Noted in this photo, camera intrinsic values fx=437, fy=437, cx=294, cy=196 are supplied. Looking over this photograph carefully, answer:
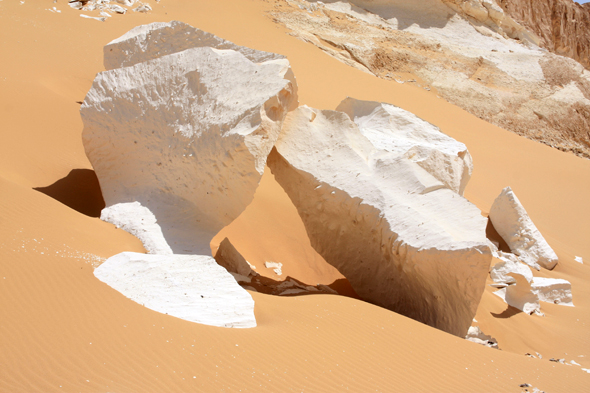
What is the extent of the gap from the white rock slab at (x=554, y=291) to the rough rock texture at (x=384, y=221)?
96.0 inches

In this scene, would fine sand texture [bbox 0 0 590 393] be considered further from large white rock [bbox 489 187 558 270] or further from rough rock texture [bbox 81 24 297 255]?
rough rock texture [bbox 81 24 297 255]

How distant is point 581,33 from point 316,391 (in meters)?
32.6

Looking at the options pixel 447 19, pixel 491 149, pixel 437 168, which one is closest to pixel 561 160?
pixel 491 149

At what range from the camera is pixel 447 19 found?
15.5 metres

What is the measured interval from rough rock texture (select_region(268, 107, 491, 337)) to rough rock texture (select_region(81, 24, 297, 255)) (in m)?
0.52

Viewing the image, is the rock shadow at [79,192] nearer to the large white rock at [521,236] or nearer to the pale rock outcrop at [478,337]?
the pale rock outcrop at [478,337]

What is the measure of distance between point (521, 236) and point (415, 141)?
3.03m

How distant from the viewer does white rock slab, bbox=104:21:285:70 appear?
209 inches

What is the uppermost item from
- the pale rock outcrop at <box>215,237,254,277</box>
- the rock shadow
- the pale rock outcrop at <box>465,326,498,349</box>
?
the pale rock outcrop at <box>465,326,498,349</box>

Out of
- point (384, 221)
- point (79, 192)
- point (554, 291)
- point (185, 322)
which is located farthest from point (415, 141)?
point (79, 192)

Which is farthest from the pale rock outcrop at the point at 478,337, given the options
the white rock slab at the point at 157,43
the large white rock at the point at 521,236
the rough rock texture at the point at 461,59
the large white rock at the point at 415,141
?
the rough rock texture at the point at 461,59

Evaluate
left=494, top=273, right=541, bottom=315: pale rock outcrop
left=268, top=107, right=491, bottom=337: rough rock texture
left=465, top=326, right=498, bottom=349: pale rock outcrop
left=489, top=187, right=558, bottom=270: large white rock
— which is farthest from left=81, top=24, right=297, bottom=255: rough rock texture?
left=489, top=187, right=558, bottom=270: large white rock

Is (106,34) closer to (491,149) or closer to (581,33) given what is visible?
(491,149)

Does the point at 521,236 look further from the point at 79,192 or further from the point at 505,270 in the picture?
the point at 79,192
